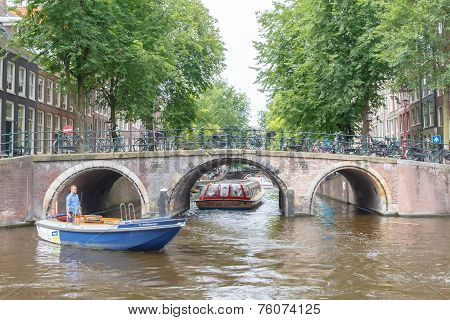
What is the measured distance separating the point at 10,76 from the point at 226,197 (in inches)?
545

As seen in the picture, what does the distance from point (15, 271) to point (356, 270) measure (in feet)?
25.0

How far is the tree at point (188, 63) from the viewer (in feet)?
103

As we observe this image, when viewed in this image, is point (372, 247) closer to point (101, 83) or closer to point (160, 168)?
point (160, 168)

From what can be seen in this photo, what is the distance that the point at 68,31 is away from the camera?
859 inches

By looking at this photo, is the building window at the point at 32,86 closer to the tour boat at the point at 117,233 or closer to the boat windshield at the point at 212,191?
the boat windshield at the point at 212,191

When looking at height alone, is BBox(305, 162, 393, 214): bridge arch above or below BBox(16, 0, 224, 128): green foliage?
below

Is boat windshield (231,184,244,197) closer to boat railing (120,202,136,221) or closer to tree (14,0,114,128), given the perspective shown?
boat railing (120,202,136,221)

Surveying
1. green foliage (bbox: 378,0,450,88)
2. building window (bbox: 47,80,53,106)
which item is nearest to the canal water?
green foliage (bbox: 378,0,450,88)

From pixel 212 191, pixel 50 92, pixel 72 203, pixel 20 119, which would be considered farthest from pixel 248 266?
pixel 50 92

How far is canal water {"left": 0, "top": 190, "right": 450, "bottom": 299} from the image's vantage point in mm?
9820

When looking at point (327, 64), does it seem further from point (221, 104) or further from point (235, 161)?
point (221, 104)

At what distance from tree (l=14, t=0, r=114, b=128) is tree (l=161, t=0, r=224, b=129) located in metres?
7.28

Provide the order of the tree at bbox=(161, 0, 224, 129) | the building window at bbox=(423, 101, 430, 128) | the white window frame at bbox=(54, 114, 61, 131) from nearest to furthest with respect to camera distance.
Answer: the tree at bbox=(161, 0, 224, 129) < the white window frame at bbox=(54, 114, 61, 131) < the building window at bbox=(423, 101, 430, 128)

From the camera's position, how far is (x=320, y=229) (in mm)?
19531
